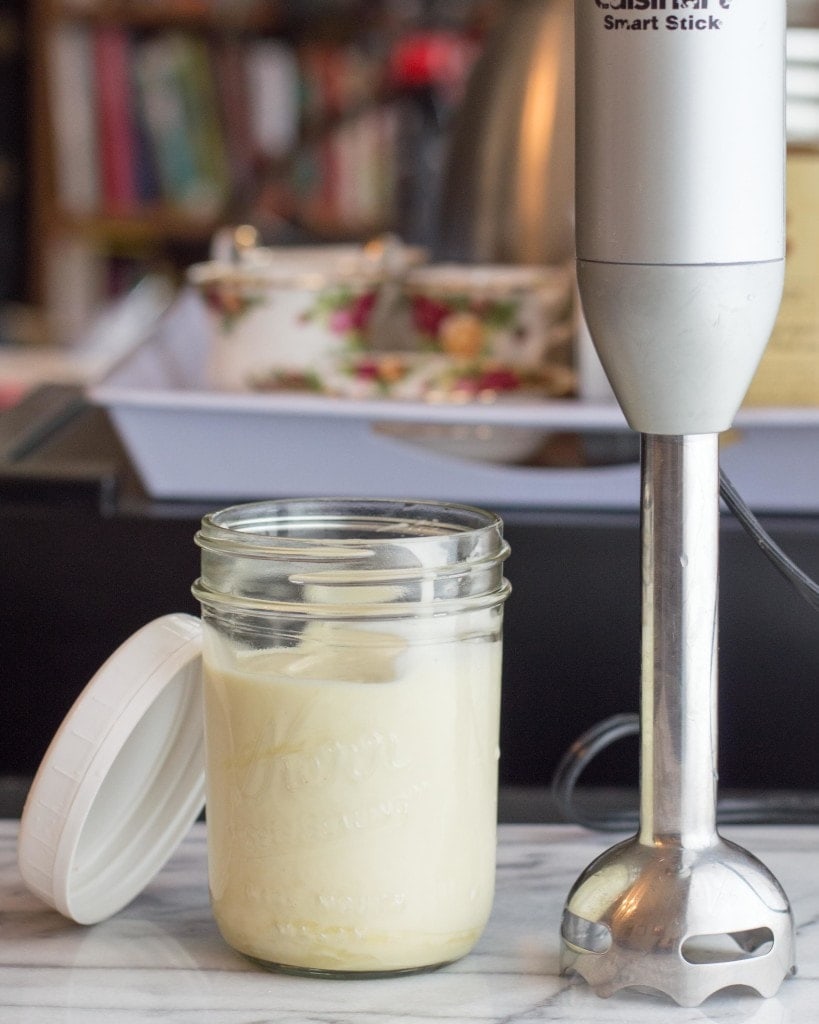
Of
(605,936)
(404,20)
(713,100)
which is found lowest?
(605,936)

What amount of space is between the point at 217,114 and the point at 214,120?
0.01 metres

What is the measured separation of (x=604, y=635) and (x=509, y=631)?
1.5 inches

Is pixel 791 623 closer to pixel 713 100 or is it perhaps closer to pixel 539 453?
pixel 539 453

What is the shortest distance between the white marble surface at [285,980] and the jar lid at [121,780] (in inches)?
0.6

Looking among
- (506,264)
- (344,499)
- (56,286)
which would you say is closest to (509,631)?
(344,499)

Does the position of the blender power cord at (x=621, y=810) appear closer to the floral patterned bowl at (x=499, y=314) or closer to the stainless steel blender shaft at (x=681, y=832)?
the stainless steel blender shaft at (x=681, y=832)

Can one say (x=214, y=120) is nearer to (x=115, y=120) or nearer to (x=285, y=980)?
(x=115, y=120)

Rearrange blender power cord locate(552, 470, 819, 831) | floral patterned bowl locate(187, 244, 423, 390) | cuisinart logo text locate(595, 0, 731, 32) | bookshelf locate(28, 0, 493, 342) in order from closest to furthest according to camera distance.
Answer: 1. cuisinart logo text locate(595, 0, 731, 32)
2. blender power cord locate(552, 470, 819, 831)
3. floral patterned bowl locate(187, 244, 423, 390)
4. bookshelf locate(28, 0, 493, 342)

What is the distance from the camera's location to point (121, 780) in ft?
1.81

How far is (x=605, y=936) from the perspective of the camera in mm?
469

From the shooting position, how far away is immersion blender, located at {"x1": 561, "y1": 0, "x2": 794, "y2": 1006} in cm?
42

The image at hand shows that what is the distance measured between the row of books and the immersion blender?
2.68 metres

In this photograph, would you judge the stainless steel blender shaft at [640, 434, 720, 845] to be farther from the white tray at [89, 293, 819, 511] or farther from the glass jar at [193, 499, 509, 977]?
the white tray at [89, 293, 819, 511]

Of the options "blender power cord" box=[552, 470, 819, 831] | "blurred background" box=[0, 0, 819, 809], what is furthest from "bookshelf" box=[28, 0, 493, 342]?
"blender power cord" box=[552, 470, 819, 831]
